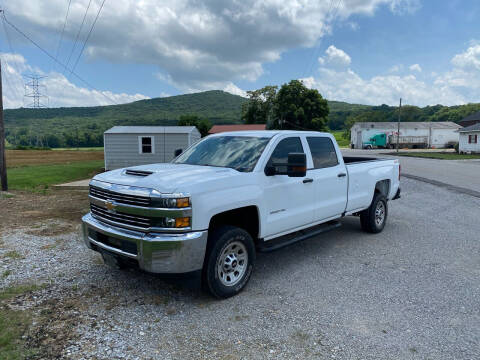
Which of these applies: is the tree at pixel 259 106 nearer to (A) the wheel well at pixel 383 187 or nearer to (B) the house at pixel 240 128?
(B) the house at pixel 240 128

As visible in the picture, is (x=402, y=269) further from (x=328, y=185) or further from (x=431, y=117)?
(x=431, y=117)

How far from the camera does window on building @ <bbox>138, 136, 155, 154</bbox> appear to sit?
75.8 feet

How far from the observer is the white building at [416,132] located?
2372 inches

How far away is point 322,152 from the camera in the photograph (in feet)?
18.0

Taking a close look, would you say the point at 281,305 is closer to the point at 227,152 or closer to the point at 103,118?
the point at 227,152

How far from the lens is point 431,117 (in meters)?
110

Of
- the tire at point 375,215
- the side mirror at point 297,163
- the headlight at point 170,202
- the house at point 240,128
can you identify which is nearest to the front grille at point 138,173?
the headlight at point 170,202

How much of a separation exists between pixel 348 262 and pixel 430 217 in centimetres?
419

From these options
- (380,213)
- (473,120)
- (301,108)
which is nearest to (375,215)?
(380,213)

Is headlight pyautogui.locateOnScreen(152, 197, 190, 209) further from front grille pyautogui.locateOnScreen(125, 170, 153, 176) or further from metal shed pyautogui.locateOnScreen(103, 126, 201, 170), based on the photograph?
metal shed pyautogui.locateOnScreen(103, 126, 201, 170)

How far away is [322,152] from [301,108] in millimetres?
53065

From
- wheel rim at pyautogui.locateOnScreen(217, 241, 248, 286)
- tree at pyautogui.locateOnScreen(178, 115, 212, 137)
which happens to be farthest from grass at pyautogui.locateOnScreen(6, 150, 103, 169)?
tree at pyautogui.locateOnScreen(178, 115, 212, 137)

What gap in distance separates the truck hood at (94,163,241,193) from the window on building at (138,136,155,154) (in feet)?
63.8

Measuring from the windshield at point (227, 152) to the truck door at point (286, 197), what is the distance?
9.6 inches
